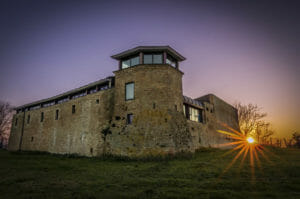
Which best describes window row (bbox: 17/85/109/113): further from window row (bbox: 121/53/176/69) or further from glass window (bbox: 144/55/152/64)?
glass window (bbox: 144/55/152/64)

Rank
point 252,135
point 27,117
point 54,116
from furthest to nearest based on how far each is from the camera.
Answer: point 252,135
point 27,117
point 54,116

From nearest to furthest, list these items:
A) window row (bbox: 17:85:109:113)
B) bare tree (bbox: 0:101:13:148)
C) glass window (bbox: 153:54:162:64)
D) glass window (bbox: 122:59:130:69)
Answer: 1. glass window (bbox: 153:54:162:64)
2. glass window (bbox: 122:59:130:69)
3. window row (bbox: 17:85:109:113)
4. bare tree (bbox: 0:101:13:148)

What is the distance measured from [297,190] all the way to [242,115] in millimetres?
38884

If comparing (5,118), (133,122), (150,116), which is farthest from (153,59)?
(5,118)

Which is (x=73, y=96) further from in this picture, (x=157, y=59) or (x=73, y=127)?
(x=157, y=59)

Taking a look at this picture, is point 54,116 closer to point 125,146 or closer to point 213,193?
point 125,146

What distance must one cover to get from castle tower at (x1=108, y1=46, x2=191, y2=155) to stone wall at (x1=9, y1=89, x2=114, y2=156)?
7.77ft

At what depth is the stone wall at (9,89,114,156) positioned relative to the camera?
19.7 metres

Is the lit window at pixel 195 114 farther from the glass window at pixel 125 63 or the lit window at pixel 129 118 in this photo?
the glass window at pixel 125 63

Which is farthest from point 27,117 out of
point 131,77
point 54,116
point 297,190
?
point 297,190

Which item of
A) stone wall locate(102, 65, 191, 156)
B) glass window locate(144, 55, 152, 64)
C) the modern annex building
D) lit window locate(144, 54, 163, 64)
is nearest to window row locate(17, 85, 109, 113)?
the modern annex building

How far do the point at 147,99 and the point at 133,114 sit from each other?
191 centimetres

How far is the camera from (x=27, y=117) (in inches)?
1283

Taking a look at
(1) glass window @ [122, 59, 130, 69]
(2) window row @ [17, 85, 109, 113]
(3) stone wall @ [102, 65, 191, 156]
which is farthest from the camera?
(2) window row @ [17, 85, 109, 113]
